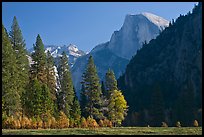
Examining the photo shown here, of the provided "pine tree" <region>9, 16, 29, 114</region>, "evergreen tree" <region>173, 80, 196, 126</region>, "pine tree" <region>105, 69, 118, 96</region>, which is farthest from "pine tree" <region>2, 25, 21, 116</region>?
"evergreen tree" <region>173, 80, 196, 126</region>

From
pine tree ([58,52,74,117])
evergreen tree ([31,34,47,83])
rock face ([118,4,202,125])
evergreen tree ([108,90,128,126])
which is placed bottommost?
evergreen tree ([108,90,128,126])

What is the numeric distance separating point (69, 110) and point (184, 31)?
146 m

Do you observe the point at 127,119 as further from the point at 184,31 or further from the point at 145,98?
the point at 184,31

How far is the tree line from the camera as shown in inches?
1721

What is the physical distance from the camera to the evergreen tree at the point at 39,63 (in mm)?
59375

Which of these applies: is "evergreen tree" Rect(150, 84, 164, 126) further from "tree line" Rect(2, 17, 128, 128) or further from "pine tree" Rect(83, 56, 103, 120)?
"pine tree" Rect(83, 56, 103, 120)

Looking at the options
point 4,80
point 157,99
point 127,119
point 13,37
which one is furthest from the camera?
point 127,119

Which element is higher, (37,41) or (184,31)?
(184,31)

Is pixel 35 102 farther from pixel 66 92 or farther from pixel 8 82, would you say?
pixel 66 92

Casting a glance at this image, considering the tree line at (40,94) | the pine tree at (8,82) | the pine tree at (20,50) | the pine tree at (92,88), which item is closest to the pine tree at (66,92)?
the tree line at (40,94)

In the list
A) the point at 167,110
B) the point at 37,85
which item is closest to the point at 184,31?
the point at 167,110

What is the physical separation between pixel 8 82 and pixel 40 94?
240 inches

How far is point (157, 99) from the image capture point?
101188mm

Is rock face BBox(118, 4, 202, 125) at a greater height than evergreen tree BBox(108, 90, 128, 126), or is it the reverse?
rock face BBox(118, 4, 202, 125)
